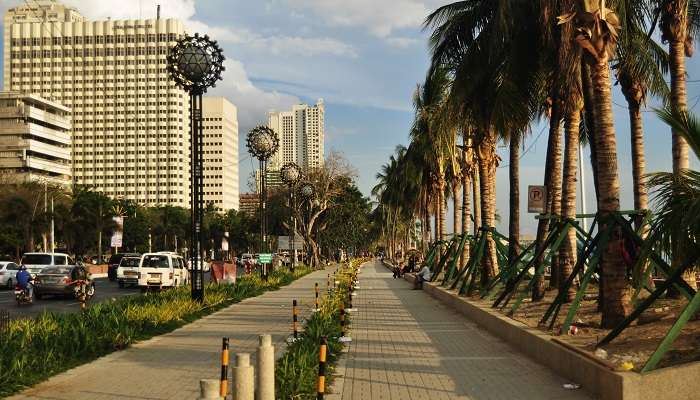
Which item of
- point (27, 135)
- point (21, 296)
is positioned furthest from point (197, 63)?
point (27, 135)

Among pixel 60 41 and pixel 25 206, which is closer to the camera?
pixel 25 206

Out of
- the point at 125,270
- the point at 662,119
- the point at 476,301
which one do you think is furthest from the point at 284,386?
the point at 125,270

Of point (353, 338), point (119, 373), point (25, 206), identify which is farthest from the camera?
point (25, 206)

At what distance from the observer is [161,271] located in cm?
3200

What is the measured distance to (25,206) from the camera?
2621 inches

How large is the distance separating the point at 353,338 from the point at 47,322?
226 inches

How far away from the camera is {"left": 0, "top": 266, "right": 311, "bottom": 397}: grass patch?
1000 cm

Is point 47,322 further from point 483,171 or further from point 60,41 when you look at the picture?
point 60,41

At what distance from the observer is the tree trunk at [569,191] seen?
16.5m

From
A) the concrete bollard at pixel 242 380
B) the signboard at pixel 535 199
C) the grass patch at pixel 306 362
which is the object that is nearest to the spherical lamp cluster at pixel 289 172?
the grass patch at pixel 306 362

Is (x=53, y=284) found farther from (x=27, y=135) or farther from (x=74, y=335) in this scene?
(x=27, y=135)

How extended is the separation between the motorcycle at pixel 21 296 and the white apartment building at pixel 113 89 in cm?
15890

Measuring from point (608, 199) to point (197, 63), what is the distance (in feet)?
47.9

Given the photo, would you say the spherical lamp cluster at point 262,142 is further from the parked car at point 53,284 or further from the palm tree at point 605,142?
the palm tree at point 605,142
